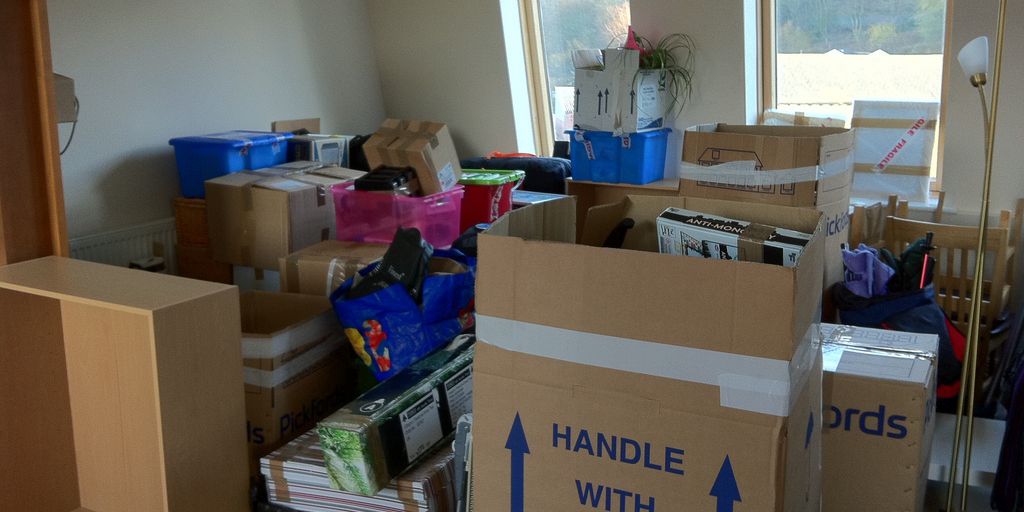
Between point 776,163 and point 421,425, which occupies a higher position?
point 776,163

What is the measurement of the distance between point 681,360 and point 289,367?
1417mm

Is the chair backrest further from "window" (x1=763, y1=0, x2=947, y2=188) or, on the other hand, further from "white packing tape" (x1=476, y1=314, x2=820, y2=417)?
"white packing tape" (x1=476, y1=314, x2=820, y2=417)

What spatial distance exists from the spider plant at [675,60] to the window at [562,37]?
1.20 ft

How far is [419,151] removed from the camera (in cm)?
361

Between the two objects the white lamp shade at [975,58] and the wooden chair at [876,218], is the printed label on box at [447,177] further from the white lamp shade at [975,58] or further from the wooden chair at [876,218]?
the white lamp shade at [975,58]

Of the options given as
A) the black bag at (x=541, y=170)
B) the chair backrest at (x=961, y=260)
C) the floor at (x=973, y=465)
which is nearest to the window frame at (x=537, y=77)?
the black bag at (x=541, y=170)

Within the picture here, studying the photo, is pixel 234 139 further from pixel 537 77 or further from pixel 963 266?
pixel 963 266

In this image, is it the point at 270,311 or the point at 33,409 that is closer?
the point at 33,409

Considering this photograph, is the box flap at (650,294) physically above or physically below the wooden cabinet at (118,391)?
above

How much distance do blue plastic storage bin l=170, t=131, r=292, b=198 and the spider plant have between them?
2.00 metres

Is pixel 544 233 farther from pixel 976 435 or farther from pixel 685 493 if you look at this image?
pixel 976 435

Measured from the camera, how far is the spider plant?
4.51 metres

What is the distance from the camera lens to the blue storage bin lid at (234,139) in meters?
3.92

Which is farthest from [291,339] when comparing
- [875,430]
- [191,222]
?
[191,222]
